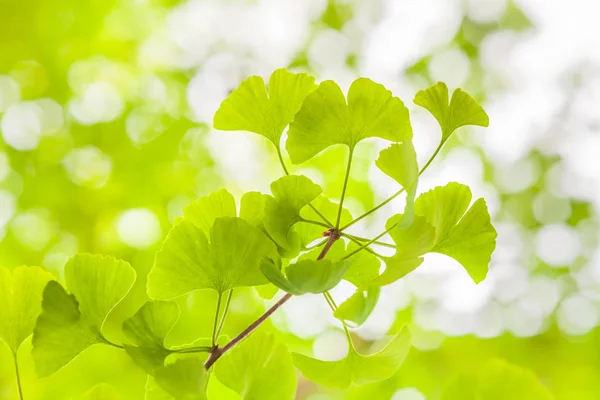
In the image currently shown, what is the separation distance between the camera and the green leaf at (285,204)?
17 cm

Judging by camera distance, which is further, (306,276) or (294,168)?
(294,168)

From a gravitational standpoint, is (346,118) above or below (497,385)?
above

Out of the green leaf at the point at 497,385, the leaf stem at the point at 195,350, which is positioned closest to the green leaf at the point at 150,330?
the leaf stem at the point at 195,350

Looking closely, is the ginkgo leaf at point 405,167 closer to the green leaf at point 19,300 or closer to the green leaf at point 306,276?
the green leaf at point 306,276

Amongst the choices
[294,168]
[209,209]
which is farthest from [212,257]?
[294,168]

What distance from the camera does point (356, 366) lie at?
0.62ft

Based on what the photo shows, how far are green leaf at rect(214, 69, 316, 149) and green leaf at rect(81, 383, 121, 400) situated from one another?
11cm

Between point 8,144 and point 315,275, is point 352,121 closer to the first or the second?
point 315,275

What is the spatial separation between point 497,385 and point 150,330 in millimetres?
131

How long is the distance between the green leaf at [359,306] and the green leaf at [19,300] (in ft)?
0.38

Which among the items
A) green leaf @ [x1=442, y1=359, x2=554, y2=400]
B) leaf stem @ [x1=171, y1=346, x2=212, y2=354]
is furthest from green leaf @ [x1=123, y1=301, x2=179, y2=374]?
green leaf @ [x1=442, y1=359, x2=554, y2=400]

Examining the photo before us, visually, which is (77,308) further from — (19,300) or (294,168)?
(294,168)

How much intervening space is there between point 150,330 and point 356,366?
8 cm

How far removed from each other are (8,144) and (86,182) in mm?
174
